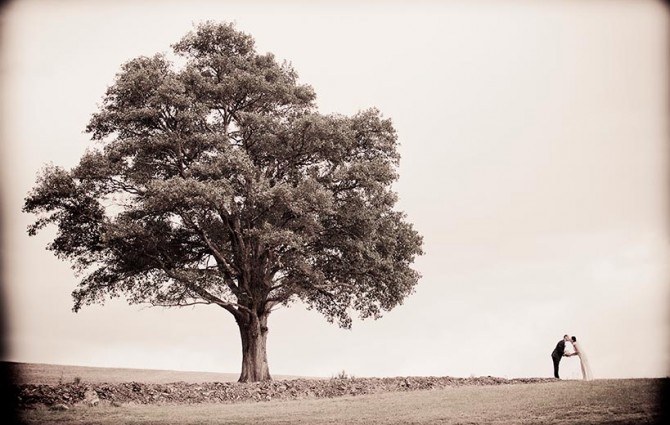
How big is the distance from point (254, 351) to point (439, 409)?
14.0m

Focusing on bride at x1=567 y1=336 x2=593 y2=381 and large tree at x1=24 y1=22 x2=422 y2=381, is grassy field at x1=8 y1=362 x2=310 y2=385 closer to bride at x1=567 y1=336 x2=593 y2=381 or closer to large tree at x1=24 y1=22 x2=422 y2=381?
large tree at x1=24 y1=22 x2=422 y2=381

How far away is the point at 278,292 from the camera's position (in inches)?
1403

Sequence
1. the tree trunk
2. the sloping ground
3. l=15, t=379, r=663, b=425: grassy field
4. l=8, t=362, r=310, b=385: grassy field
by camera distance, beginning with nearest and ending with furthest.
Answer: l=15, t=379, r=663, b=425: grassy field → the sloping ground → the tree trunk → l=8, t=362, r=310, b=385: grassy field

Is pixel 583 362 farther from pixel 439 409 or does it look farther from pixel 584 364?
pixel 439 409

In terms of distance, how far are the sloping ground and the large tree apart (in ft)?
16.0

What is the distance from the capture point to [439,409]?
22.3 metres

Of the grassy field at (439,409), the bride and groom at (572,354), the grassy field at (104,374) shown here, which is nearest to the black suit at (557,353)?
the bride and groom at (572,354)

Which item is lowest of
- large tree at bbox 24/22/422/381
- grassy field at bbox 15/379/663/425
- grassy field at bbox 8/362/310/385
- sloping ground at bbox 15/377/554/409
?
grassy field at bbox 15/379/663/425

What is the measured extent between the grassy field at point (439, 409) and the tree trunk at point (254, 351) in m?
7.45

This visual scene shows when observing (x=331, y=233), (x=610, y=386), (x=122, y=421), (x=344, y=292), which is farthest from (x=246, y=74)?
(x=610, y=386)

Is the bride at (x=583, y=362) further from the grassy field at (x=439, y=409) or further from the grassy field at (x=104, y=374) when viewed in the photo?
the grassy field at (x=104, y=374)

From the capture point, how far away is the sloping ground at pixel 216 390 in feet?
84.7

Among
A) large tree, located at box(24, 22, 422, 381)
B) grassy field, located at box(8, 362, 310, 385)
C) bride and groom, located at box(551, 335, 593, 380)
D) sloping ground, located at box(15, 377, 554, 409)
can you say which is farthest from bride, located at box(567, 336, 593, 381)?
grassy field, located at box(8, 362, 310, 385)

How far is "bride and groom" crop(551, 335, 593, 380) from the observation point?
93.5ft
